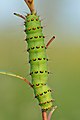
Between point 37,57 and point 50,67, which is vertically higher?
point 50,67

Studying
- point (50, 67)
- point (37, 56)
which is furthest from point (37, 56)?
point (50, 67)

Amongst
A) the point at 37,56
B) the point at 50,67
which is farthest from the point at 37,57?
the point at 50,67

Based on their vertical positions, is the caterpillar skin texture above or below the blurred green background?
below

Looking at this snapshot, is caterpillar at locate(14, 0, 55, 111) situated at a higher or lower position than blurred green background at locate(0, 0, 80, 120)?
lower

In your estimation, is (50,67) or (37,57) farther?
(50,67)

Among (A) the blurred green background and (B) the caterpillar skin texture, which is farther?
(A) the blurred green background

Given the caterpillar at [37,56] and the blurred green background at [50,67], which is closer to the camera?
the caterpillar at [37,56]

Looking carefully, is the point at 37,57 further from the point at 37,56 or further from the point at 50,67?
the point at 50,67

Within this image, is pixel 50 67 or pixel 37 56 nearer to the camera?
pixel 37 56

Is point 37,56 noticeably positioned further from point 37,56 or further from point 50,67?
point 50,67

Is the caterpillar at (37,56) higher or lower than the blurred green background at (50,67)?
lower
